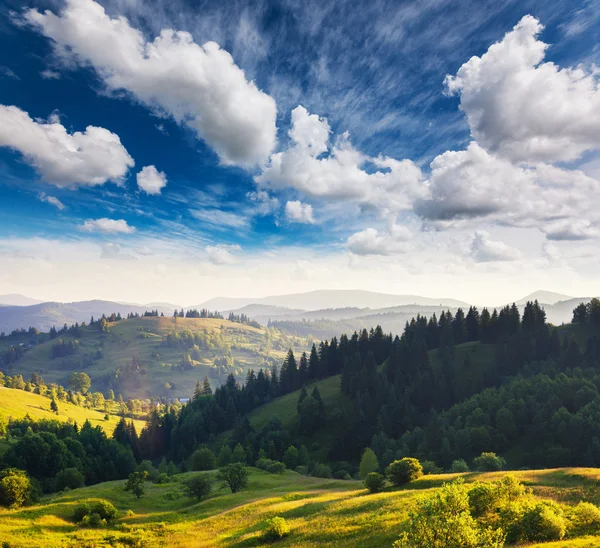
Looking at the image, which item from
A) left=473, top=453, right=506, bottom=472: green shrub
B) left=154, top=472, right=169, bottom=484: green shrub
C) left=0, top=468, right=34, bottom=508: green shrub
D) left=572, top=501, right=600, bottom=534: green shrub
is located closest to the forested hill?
left=473, top=453, right=506, bottom=472: green shrub

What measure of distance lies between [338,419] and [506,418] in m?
60.0

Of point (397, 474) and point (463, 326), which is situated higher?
point (463, 326)

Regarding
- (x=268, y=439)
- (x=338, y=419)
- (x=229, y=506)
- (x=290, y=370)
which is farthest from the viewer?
(x=290, y=370)

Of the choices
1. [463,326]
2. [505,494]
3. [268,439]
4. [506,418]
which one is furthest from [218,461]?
[463,326]

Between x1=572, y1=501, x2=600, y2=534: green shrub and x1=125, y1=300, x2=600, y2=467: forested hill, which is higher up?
x1=572, y1=501, x2=600, y2=534: green shrub

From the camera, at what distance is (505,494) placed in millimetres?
32594

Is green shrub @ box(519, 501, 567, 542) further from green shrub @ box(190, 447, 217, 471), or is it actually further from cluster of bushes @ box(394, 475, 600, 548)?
green shrub @ box(190, 447, 217, 471)

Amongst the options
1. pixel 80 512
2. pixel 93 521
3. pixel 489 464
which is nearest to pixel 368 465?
pixel 489 464

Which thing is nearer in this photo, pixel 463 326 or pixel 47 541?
pixel 47 541

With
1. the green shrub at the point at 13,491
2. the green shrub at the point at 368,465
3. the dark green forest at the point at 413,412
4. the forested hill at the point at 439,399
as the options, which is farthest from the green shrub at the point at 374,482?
the green shrub at the point at 13,491

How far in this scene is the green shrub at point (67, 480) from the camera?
81.7 metres

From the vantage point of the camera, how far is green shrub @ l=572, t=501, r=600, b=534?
2644 centimetres

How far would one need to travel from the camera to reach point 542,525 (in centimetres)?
2605

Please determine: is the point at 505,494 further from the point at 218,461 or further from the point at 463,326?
the point at 463,326
